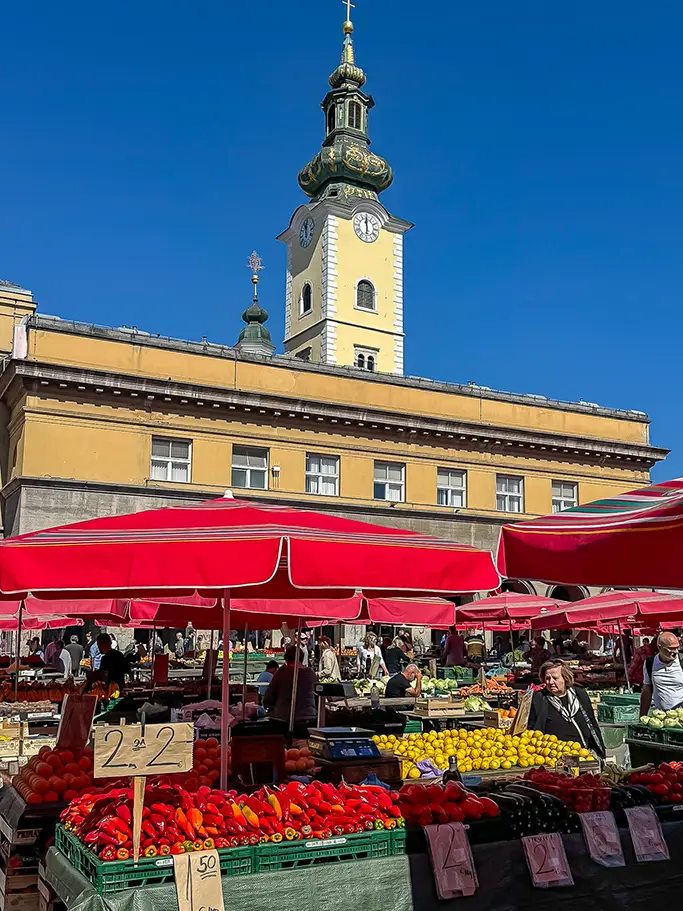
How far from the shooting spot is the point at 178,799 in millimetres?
5688

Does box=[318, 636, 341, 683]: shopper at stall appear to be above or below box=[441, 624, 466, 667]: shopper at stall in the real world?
below

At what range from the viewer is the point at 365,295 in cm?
5247

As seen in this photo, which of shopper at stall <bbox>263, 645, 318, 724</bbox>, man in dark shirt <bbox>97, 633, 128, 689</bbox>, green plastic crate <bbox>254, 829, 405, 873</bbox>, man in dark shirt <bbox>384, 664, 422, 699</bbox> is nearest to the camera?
green plastic crate <bbox>254, 829, 405, 873</bbox>

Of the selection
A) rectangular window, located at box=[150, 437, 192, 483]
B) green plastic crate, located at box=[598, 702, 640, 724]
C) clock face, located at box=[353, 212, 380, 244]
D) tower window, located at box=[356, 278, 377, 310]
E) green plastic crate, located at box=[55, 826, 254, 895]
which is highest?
clock face, located at box=[353, 212, 380, 244]

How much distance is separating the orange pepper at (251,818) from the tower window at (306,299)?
48.8 m

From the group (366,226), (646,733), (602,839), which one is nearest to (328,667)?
(646,733)

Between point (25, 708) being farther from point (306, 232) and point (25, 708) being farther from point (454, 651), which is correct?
point (306, 232)

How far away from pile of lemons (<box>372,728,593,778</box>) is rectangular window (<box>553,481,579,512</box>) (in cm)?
2935

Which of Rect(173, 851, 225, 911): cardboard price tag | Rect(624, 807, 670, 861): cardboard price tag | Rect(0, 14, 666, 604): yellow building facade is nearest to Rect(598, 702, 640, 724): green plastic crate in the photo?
Rect(624, 807, 670, 861): cardboard price tag

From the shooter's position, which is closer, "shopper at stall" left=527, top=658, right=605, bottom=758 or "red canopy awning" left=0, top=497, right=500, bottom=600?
"red canopy awning" left=0, top=497, right=500, bottom=600

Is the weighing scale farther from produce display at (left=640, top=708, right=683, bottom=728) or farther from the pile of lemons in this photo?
produce display at (left=640, top=708, right=683, bottom=728)

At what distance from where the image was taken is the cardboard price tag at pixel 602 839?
6.15 metres

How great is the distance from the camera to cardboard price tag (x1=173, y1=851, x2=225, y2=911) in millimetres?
5031

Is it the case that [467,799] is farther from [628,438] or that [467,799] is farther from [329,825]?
[628,438]
